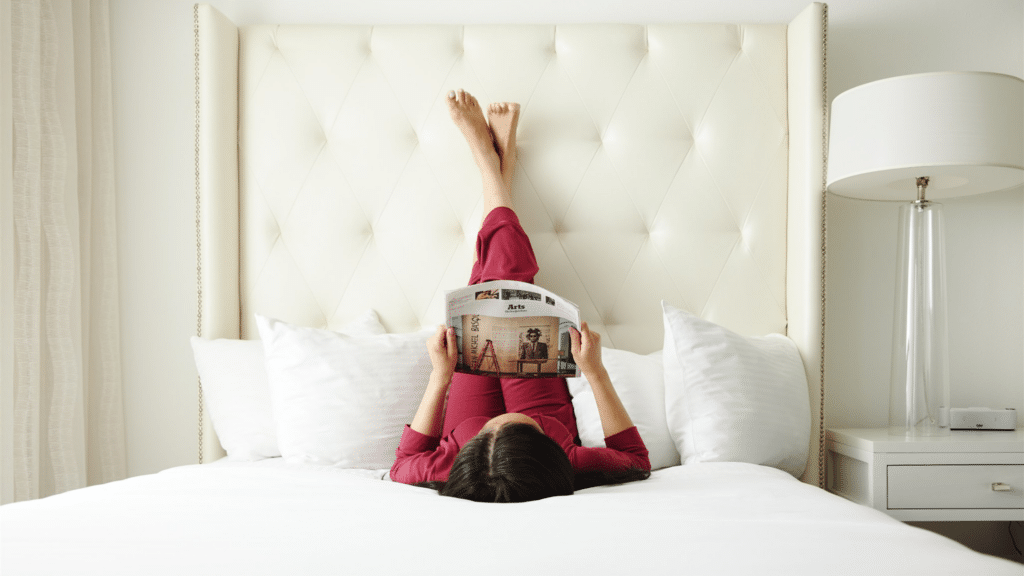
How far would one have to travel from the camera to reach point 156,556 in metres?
0.76

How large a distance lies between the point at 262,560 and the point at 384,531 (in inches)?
6.5

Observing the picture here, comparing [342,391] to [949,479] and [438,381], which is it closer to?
[438,381]

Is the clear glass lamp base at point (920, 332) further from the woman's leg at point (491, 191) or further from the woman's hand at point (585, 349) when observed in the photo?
the woman's leg at point (491, 191)

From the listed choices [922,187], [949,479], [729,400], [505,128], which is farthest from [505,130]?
[949,479]

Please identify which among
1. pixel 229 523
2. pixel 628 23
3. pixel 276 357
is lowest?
pixel 229 523

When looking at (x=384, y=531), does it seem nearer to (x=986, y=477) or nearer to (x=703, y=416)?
(x=703, y=416)

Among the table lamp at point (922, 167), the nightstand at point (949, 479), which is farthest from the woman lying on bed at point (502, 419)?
the table lamp at point (922, 167)

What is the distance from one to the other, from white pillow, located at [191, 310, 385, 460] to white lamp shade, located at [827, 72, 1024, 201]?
146 cm

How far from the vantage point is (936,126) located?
1.60m

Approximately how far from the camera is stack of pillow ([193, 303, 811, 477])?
1539 mm

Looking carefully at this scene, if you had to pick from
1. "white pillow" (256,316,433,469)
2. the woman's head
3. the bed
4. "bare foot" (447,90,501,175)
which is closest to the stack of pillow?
"white pillow" (256,316,433,469)

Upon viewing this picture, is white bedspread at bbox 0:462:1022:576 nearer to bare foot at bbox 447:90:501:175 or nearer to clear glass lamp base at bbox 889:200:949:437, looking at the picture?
clear glass lamp base at bbox 889:200:949:437

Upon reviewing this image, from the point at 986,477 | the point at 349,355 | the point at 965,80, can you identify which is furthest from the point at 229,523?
the point at 965,80

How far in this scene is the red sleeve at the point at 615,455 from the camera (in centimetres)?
130
